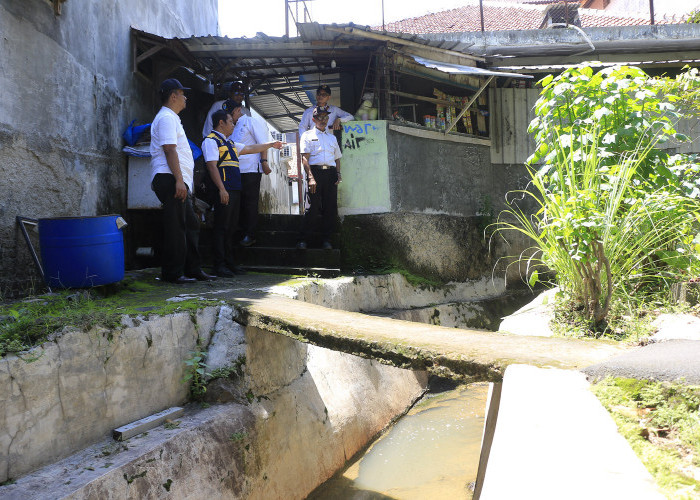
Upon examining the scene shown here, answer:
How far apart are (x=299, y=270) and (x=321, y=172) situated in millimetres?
1306

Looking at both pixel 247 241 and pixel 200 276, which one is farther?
pixel 247 241

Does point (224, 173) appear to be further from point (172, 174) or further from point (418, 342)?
point (418, 342)

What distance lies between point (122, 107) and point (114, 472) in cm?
557

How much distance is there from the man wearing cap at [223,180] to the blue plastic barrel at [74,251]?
5.75 ft

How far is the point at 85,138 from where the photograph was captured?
617 cm

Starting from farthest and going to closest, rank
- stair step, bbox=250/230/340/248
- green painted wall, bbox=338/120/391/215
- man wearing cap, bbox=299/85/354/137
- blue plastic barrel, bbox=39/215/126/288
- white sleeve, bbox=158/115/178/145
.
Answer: green painted wall, bbox=338/120/391/215
stair step, bbox=250/230/340/248
man wearing cap, bbox=299/85/354/137
white sleeve, bbox=158/115/178/145
blue plastic barrel, bbox=39/215/126/288

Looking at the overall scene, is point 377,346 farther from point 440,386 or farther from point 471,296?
point 471,296

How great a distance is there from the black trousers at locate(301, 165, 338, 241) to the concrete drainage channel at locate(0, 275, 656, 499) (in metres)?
1.99

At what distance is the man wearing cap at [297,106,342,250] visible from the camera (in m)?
7.06

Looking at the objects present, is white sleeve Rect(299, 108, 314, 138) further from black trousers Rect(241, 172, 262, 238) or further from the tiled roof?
the tiled roof

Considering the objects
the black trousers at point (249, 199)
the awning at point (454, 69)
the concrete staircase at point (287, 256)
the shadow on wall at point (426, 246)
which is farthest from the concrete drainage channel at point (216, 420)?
the awning at point (454, 69)

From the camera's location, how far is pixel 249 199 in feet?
22.5

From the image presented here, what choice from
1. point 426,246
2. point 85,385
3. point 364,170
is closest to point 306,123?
point 364,170

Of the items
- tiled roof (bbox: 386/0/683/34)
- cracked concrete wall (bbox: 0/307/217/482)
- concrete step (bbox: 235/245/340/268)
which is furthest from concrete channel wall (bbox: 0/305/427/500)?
tiled roof (bbox: 386/0/683/34)
